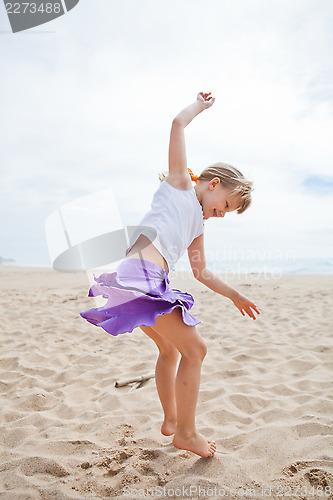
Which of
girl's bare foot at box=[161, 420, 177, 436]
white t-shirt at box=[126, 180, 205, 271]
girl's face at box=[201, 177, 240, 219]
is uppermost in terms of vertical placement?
girl's face at box=[201, 177, 240, 219]

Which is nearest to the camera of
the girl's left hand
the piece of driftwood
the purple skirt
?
the purple skirt

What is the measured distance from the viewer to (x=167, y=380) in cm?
223

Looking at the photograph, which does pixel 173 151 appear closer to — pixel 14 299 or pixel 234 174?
pixel 234 174

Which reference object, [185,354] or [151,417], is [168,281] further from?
[151,417]

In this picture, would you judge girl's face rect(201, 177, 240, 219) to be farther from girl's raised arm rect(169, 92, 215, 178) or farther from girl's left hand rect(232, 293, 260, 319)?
girl's left hand rect(232, 293, 260, 319)

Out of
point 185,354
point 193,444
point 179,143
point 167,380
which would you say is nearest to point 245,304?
point 185,354

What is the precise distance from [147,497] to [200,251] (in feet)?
4.20

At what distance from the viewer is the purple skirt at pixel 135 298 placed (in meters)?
1.85

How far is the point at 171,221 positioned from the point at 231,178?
441mm

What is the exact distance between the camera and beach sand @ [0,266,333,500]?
1.89 meters

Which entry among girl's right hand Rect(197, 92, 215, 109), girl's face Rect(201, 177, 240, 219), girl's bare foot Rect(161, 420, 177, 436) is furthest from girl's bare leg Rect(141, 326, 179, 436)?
girl's right hand Rect(197, 92, 215, 109)

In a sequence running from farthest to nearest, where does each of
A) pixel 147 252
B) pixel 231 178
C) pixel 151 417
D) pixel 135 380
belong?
pixel 135 380
pixel 151 417
pixel 231 178
pixel 147 252

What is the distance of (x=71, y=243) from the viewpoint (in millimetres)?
2529

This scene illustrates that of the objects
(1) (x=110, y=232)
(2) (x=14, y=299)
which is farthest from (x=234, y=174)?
(2) (x=14, y=299)
